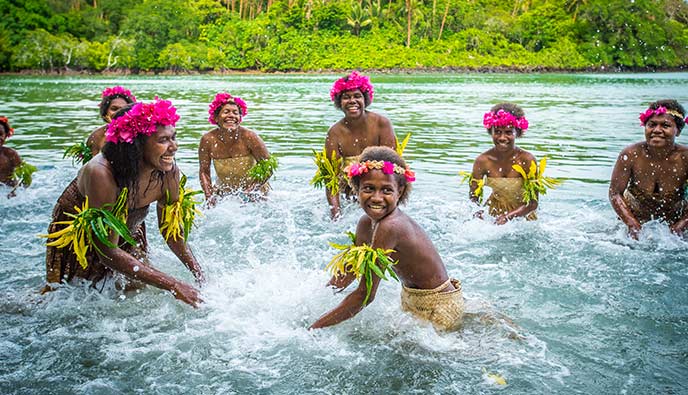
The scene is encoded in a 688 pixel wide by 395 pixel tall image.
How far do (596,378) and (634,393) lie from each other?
0.22 meters

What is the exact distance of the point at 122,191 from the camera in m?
3.79

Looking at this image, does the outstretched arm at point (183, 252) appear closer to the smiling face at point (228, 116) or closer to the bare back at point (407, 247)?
the bare back at point (407, 247)

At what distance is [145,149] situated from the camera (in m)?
3.74

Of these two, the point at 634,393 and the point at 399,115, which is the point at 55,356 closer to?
the point at 634,393

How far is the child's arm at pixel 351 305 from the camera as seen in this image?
356cm

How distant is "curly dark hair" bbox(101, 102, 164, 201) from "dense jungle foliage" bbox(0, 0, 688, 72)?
69996mm

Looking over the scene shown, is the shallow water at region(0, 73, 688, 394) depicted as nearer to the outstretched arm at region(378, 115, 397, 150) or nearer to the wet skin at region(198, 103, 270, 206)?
the wet skin at region(198, 103, 270, 206)

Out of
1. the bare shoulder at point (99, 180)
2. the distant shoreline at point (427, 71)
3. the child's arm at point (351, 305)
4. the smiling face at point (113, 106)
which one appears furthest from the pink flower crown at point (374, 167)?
the distant shoreline at point (427, 71)

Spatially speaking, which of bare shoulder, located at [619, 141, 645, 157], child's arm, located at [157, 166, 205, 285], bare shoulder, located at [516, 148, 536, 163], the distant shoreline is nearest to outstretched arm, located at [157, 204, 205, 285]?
child's arm, located at [157, 166, 205, 285]

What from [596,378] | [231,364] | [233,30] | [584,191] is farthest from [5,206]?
[233,30]

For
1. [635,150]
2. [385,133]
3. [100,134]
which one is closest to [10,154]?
[100,134]

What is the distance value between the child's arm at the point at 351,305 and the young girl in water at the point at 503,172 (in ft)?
10.2

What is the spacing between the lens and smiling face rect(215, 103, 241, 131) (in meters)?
7.27

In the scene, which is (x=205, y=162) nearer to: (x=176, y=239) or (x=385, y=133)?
(x=385, y=133)
